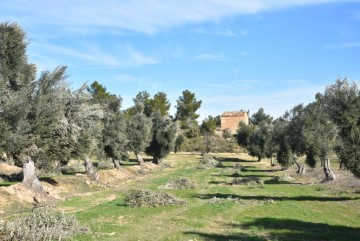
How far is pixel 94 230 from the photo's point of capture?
2100cm

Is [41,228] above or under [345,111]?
under

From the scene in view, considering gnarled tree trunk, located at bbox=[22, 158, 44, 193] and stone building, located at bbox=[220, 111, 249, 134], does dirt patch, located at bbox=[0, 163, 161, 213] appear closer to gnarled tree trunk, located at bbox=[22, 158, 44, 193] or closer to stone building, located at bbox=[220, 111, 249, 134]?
gnarled tree trunk, located at bbox=[22, 158, 44, 193]

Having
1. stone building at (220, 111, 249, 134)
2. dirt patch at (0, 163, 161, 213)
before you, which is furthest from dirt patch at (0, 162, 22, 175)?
stone building at (220, 111, 249, 134)

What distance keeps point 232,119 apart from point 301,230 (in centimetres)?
16358

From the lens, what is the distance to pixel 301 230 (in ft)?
73.2

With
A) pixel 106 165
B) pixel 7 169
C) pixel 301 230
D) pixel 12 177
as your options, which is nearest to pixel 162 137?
pixel 106 165

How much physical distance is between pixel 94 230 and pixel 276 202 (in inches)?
665

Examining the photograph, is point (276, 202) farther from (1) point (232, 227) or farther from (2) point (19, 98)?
(2) point (19, 98)

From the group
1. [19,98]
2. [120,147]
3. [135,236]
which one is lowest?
[135,236]

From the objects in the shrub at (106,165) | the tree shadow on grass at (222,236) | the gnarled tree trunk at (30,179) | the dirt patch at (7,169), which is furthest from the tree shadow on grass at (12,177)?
the tree shadow on grass at (222,236)

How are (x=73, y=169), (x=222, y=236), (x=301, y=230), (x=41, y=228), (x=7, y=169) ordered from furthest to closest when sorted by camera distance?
(x=73, y=169) → (x=7, y=169) → (x=301, y=230) → (x=222, y=236) → (x=41, y=228)

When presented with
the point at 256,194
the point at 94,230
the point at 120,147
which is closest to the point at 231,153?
the point at 120,147

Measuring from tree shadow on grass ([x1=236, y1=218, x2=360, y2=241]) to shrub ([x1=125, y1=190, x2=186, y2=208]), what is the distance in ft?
27.5

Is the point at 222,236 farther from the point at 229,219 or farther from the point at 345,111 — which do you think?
the point at 345,111
